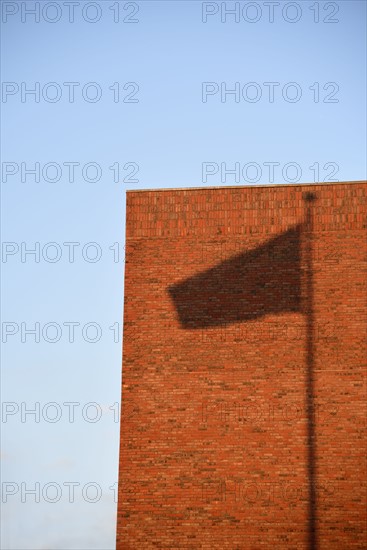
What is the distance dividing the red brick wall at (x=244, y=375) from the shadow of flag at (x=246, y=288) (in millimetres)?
29

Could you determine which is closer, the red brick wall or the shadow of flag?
the red brick wall

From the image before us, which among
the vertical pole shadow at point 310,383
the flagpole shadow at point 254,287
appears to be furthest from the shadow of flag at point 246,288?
the vertical pole shadow at point 310,383

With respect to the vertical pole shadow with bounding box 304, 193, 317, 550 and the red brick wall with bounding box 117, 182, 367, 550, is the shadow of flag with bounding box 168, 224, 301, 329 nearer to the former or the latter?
the red brick wall with bounding box 117, 182, 367, 550

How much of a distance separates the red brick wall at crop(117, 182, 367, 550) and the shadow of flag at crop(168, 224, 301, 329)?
3 centimetres

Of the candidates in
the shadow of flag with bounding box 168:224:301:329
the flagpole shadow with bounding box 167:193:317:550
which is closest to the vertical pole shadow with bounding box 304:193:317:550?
the flagpole shadow with bounding box 167:193:317:550

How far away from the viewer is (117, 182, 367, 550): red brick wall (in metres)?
18.5

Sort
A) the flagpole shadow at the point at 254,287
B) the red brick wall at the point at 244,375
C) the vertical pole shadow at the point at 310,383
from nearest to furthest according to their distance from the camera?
the vertical pole shadow at the point at 310,383 < the red brick wall at the point at 244,375 < the flagpole shadow at the point at 254,287

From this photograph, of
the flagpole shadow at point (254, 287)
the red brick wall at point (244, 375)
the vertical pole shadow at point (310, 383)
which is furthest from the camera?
the flagpole shadow at point (254, 287)

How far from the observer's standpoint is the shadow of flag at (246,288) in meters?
19.5

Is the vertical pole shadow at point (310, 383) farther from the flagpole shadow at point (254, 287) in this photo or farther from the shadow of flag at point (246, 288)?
the shadow of flag at point (246, 288)

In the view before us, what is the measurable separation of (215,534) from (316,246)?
6.19m

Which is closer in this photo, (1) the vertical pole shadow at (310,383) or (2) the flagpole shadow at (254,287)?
(1) the vertical pole shadow at (310,383)

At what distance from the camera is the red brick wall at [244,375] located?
18.5 meters

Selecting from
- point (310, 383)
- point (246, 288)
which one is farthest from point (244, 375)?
point (246, 288)
